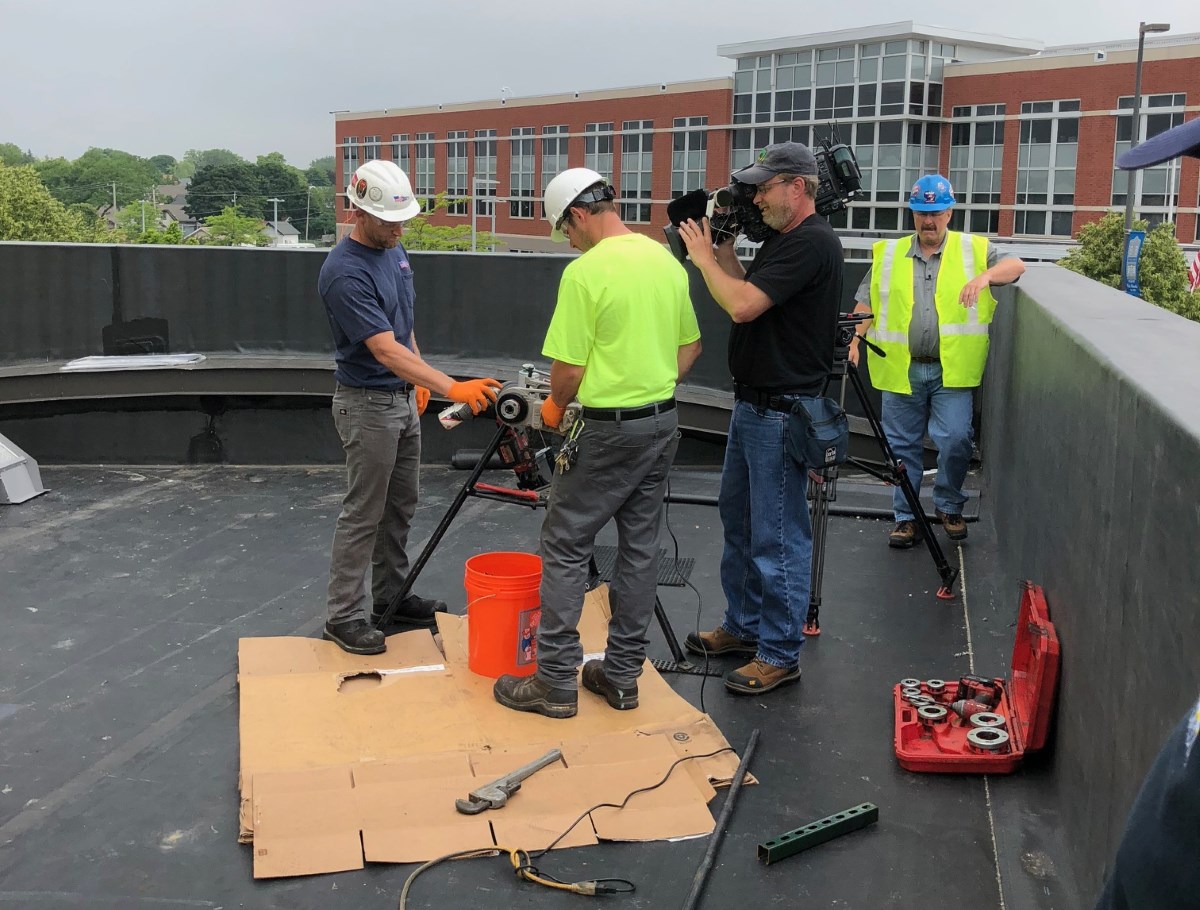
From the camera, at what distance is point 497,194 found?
7094 centimetres

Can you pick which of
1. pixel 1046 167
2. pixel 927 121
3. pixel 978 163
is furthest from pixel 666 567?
pixel 927 121

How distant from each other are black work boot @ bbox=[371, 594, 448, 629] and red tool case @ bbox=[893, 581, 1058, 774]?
76.1 inches

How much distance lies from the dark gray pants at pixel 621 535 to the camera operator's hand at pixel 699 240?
59 centimetres

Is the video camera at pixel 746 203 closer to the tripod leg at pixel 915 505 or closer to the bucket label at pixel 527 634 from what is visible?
the tripod leg at pixel 915 505

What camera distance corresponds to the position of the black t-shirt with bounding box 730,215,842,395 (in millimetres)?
3898

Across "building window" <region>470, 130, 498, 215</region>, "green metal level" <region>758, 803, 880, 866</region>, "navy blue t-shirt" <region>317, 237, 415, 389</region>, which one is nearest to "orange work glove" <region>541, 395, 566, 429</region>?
"navy blue t-shirt" <region>317, 237, 415, 389</region>

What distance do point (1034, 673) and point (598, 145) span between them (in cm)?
6309

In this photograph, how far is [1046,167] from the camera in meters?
49.6

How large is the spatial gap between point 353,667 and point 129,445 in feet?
14.6

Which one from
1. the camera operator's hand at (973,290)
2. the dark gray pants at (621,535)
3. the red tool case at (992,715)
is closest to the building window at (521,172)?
the camera operator's hand at (973,290)

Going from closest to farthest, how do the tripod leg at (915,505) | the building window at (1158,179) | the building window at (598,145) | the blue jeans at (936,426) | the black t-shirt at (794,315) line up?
1. the black t-shirt at (794,315)
2. the tripod leg at (915,505)
3. the blue jeans at (936,426)
4. the building window at (1158,179)
5. the building window at (598,145)

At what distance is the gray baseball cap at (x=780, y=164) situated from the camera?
391 cm

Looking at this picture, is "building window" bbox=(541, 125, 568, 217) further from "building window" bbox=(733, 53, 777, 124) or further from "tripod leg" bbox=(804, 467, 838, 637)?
"tripod leg" bbox=(804, 467, 838, 637)

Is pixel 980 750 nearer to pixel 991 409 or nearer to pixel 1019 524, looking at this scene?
pixel 1019 524
